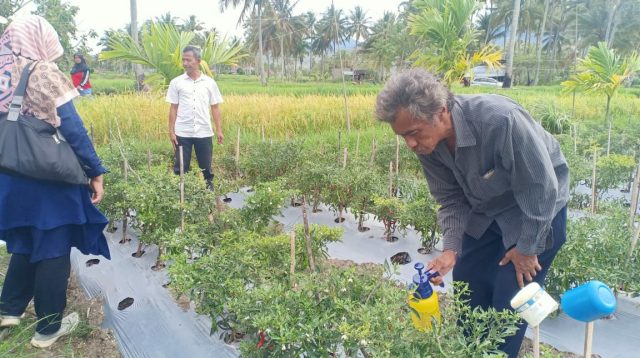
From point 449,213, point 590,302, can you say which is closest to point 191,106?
point 449,213

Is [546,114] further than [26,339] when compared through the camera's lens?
Yes

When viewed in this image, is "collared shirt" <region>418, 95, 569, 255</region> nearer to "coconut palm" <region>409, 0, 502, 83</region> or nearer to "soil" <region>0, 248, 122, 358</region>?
"soil" <region>0, 248, 122, 358</region>

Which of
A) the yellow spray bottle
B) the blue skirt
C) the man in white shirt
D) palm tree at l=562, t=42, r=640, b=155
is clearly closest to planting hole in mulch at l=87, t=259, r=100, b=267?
the blue skirt

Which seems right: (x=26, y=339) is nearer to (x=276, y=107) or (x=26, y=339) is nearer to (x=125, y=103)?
(x=125, y=103)

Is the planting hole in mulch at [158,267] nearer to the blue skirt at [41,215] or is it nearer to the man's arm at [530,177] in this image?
the blue skirt at [41,215]

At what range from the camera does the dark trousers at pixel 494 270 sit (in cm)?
171

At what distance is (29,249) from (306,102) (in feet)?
24.5

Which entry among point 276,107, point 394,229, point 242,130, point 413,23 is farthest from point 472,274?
point 276,107

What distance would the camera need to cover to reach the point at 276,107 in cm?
840

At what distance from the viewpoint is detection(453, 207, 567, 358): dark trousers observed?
171 cm

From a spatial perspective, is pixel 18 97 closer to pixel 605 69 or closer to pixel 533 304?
pixel 533 304

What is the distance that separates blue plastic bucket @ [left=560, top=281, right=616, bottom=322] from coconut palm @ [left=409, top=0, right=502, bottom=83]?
4.87m

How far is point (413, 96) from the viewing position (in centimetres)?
144

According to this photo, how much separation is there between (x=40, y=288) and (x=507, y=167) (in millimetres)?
2246
